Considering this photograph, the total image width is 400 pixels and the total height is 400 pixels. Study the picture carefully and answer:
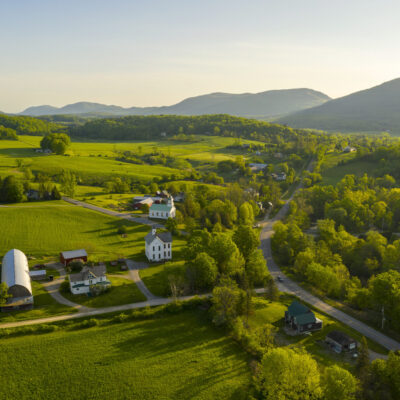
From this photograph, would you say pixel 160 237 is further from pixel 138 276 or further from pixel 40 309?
pixel 40 309

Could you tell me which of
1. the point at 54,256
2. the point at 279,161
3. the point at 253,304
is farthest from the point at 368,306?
the point at 279,161

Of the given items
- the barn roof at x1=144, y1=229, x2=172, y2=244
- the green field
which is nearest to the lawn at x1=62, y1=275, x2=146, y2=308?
the barn roof at x1=144, y1=229, x2=172, y2=244

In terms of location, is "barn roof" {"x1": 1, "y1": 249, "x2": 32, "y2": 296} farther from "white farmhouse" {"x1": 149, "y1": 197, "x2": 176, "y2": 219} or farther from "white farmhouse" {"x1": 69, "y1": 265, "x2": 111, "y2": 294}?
"white farmhouse" {"x1": 149, "y1": 197, "x2": 176, "y2": 219}

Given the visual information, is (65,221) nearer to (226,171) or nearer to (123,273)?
(123,273)

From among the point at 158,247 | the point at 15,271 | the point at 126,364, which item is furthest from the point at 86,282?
the point at 126,364

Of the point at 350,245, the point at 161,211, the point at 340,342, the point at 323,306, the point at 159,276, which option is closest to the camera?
the point at 340,342

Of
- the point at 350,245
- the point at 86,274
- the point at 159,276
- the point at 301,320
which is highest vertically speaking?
the point at 86,274
